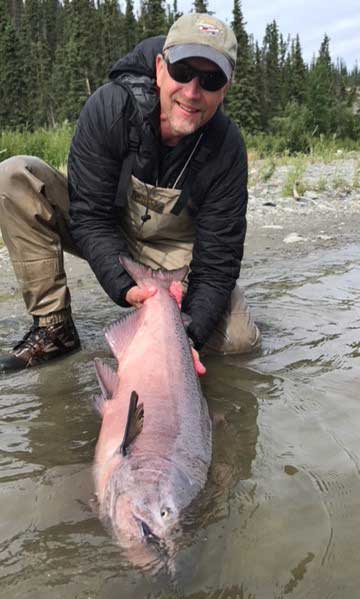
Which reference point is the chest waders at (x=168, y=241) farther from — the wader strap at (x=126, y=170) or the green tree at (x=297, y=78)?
the green tree at (x=297, y=78)

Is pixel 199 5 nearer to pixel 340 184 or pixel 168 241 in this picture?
pixel 340 184

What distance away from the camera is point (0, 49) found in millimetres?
50094

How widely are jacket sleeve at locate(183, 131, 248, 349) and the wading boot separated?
0.75 meters

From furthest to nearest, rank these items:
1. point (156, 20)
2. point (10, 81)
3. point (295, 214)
A: 1. point (10, 81)
2. point (156, 20)
3. point (295, 214)

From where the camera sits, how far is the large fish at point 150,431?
1760mm

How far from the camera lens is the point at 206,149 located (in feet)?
11.2

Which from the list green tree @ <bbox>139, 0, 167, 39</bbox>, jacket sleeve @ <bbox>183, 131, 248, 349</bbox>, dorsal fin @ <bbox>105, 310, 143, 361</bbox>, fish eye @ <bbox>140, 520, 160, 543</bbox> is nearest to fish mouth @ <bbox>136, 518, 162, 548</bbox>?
fish eye @ <bbox>140, 520, 160, 543</bbox>

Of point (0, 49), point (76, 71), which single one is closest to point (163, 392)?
point (76, 71)

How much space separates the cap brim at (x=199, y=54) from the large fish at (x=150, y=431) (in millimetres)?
1123

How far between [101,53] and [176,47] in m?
56.8

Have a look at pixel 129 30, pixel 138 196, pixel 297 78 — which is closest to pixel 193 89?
pixel 138 196

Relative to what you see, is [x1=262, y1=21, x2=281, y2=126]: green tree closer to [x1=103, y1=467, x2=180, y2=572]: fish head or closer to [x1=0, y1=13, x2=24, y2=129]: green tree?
[x1=0, y1=13, x2=24, y2=129]: green tree

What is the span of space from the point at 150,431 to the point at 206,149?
1885 millimetres

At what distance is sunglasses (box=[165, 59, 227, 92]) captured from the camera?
9.95 ft
